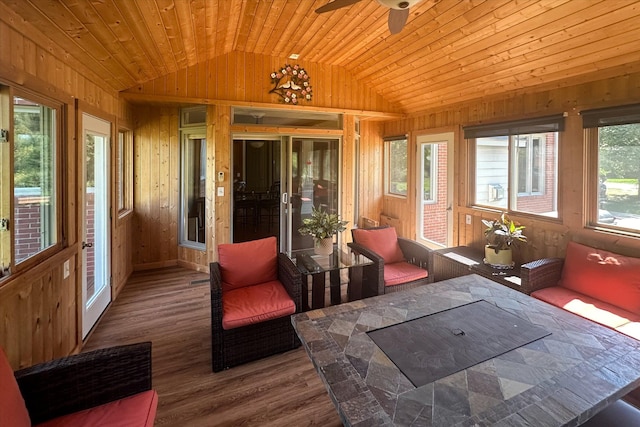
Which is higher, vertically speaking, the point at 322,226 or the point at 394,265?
the point at 322,226

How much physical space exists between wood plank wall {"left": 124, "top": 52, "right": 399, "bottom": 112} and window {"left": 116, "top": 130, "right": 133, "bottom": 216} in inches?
36.7

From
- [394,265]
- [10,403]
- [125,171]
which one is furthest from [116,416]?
[125,171]

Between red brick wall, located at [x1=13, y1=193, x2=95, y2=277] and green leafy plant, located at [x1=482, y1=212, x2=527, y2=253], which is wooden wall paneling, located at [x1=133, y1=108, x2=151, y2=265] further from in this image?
green leafy plant, located at [x1=482, y1=212, x2=527, y2=253]

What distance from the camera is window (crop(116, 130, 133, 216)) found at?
4.65 m

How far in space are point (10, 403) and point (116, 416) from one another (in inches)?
15.5

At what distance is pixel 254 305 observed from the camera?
2.67 m

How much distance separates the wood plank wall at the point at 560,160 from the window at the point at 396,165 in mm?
1262

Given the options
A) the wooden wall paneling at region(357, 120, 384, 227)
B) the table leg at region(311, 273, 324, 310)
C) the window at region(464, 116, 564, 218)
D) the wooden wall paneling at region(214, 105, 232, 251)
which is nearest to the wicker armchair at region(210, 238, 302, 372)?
the table leg at region(311, 273, 324, 310)

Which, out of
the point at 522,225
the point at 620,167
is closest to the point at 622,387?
the point at 620,167

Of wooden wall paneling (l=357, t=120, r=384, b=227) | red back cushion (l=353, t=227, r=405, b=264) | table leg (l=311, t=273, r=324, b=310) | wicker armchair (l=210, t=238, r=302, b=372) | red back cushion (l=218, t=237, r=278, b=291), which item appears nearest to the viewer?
wicker armchair (l=210, t=238, r=302, b=372)

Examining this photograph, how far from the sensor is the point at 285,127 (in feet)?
16.3

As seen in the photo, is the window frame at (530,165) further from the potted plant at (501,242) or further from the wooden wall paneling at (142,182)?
the wooden wall paneling at (142,182)

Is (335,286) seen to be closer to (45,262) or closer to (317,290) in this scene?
(317,290)

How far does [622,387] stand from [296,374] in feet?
6.40
